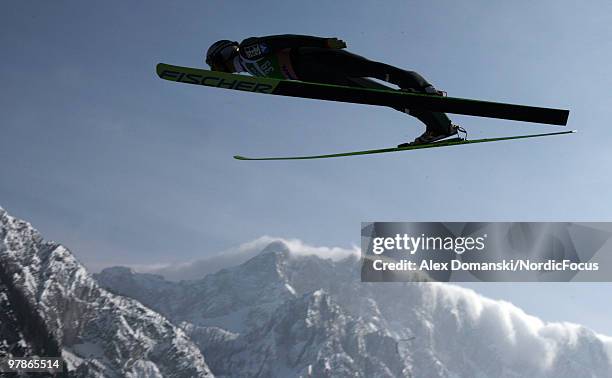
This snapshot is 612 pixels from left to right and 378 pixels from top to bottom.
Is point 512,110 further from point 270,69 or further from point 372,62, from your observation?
point 270,69

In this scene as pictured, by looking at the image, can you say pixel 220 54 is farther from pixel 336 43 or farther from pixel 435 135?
pixel 435 135

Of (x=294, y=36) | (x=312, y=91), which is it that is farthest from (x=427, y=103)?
(x=294, y=36)

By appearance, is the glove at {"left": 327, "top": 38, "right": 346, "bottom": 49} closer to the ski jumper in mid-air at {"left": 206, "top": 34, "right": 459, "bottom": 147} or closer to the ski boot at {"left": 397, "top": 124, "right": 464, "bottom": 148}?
the ski jumper in mid-air at {"left": 206, "top": 34, "right": 459, "bottom": 147}

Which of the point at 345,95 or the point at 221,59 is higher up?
the point at 221,59

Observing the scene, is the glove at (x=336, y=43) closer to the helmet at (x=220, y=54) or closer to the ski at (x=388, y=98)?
the ski at (x=388, y=98)

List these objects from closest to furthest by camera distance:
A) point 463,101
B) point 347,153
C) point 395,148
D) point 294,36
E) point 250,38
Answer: point 463,101
point 294,36
point 250,38
point 395,148
point 347,153

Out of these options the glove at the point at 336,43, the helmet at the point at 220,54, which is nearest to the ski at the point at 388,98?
the glove at the point at 336,43

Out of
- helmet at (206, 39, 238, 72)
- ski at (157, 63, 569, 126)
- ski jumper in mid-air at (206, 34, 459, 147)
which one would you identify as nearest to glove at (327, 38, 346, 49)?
ski jumper in mid-air at (206, 34, 459, 147)
